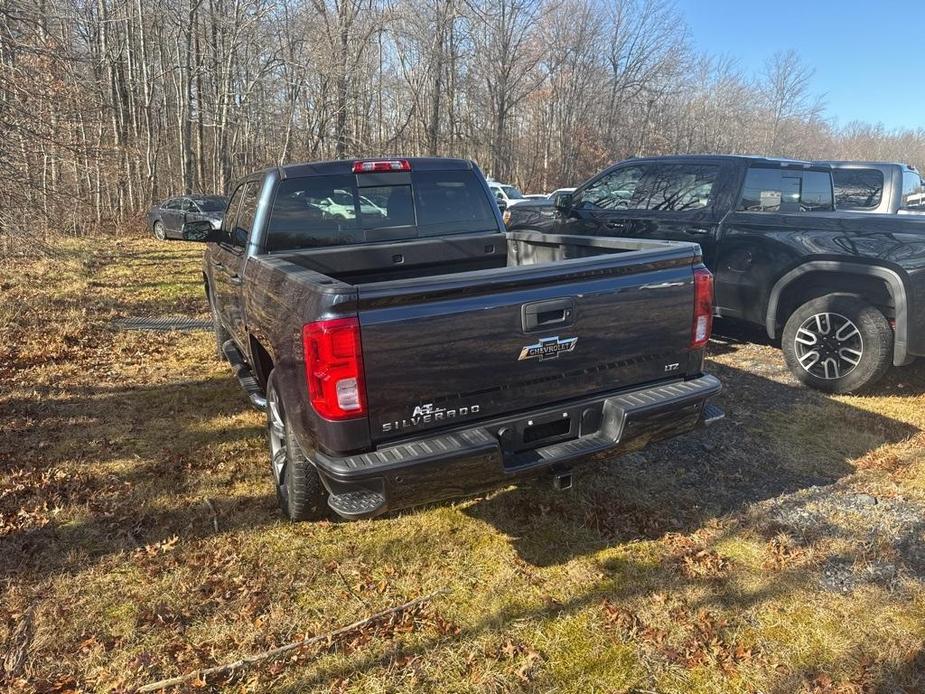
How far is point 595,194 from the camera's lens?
23.2ft

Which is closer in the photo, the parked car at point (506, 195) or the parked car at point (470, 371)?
the parked car at point (470, 371)

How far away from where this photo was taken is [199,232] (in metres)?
4.62

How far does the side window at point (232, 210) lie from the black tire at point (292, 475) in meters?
1.94

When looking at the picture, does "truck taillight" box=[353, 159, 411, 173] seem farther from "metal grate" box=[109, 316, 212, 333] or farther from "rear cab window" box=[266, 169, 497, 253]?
"metal grate" box=[109, 316, 212, 333]

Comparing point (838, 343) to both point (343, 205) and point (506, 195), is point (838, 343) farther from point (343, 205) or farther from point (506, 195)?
point (506, 195)

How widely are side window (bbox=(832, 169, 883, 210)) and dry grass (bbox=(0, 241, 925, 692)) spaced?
5.89 metres

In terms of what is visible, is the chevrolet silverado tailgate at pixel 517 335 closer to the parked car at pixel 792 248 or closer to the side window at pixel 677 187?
the parked car at pixel 792 248

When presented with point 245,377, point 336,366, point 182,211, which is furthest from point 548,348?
point 182,211

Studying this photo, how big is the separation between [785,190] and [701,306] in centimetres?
416

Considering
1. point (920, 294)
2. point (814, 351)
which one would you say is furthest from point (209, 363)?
point (920, 294)

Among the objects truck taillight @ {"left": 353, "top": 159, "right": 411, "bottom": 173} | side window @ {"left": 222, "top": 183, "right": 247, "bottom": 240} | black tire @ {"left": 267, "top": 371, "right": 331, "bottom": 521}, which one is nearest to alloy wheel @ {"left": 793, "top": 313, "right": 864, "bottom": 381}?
truck taillight @ {"left": 353, "top": 159, "right": 411, "bottom": 173}

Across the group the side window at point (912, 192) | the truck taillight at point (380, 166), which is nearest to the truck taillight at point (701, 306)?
the truck taillight at point (380, 166)

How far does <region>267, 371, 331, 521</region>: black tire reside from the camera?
301 cm

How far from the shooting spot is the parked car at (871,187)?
9.22m
